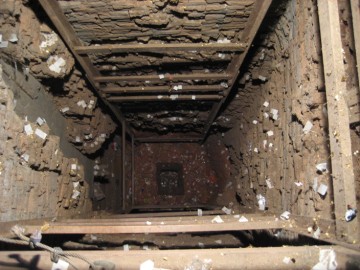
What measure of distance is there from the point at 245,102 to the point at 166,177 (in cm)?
312

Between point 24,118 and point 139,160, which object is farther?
point 139,160

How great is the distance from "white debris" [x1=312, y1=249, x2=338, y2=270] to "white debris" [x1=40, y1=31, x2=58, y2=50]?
2.85 m

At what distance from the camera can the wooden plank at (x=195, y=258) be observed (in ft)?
5.43

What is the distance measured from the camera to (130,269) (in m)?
1.65

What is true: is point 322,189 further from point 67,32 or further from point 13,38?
point 13,38

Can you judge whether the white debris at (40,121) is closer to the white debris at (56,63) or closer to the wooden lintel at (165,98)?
the white debris at (56,63)

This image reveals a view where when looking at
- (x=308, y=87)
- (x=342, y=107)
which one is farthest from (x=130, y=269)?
(x=308, y=87)

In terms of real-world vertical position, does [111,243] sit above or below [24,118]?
below

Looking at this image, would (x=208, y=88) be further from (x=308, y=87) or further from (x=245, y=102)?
(x=308, y=87)

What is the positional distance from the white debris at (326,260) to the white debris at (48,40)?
285 cm

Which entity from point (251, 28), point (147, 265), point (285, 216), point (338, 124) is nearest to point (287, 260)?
point (147, 265)

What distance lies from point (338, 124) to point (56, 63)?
262 centimetres

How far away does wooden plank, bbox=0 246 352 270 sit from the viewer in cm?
166

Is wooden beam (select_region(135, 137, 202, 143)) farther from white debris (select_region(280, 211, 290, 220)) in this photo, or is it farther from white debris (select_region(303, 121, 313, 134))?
white debris (select_region(303, 121, 313, 134))
